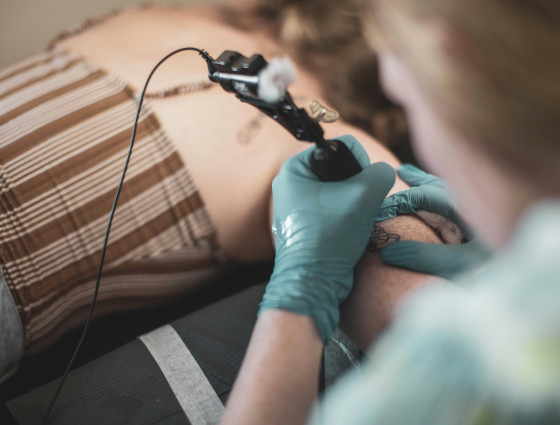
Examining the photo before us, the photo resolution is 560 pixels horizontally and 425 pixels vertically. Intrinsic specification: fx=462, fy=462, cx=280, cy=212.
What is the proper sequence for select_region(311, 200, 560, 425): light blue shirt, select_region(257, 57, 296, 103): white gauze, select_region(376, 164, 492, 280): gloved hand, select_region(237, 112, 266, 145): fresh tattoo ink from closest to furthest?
select_region(311, 200, 560, 425): light blue shirt → select_region(257, 57, 296, 103): white gauze → select_region(376, 164, 492, 280): gloved hand → select_region(237, 112, 266, 145): fresh tattoo ink

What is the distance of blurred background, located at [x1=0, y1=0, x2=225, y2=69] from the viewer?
173cm

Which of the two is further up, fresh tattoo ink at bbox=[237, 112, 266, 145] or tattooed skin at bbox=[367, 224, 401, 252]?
fresh tattoo ink at bbox=[237, 112, 266, 145]

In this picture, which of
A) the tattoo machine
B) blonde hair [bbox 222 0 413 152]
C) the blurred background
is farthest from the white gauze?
the blurred background

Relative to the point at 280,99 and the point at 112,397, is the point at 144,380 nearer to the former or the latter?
the point at 112,397

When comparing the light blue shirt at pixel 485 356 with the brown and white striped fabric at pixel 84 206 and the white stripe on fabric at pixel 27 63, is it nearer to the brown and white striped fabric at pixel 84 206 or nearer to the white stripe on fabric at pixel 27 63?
the brown and white striped fabric at pixel 84 206

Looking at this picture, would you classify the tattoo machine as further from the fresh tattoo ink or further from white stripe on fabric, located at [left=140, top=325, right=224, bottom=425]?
white stripe on fabric, located at [left=140, top=325, right=224, bottom=425]

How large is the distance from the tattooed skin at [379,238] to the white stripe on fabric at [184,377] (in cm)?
40

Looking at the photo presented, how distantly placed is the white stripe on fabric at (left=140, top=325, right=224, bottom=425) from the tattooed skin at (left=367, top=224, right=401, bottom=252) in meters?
0.40

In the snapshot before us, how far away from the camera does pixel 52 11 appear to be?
70.4 inches

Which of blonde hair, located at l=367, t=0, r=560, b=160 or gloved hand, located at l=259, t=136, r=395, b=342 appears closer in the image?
blonde hair, located at l=367, t=0, r=560, b=160

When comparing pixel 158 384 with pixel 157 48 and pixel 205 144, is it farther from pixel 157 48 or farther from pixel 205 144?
pixel 157 48

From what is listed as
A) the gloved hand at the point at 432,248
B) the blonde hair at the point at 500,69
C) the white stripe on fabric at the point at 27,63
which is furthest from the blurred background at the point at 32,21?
the blonde hair at the point at 500,69

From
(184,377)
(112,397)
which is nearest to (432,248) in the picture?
(184,377)

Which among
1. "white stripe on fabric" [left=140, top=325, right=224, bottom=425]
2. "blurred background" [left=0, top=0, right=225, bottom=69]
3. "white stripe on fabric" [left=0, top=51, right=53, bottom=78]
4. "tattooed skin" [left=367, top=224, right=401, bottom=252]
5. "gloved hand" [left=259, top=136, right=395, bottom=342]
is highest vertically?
"blurred background" [left=0, top=0, right=225, bottom=69]
